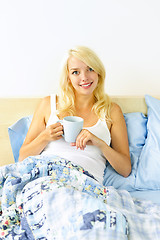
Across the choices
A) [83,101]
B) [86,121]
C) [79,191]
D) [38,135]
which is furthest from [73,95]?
[79,191]

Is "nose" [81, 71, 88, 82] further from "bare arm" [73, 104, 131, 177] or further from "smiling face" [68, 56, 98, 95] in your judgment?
"bare arm" [73, 104, 131, 177]

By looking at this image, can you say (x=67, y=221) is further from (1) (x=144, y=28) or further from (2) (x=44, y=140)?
(1) (x=144, y=28)

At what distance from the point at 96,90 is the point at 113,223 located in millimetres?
805

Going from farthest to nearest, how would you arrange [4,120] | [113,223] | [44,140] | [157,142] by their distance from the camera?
[4,120] < [157,142] < [44,140] < [113,223]

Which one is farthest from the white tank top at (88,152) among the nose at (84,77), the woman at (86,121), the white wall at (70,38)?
the white wall at (70,38)

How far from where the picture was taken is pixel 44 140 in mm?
1247

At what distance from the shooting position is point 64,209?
83cm

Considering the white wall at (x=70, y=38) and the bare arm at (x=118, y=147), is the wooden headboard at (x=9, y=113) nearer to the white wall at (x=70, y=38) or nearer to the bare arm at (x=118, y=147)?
the white wall at (x=70, y=38)

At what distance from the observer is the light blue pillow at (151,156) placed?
129cm

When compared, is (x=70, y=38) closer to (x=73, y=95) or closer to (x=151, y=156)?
(x=73, y=95)

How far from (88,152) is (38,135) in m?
0.28

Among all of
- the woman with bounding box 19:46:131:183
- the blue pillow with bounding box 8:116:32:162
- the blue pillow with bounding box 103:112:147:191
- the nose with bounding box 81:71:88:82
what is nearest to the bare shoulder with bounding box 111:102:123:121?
the woman with bounding box 19:46:131:183

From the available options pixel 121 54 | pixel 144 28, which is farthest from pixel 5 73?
pixel 144 28

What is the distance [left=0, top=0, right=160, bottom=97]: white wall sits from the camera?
5.11 ft
